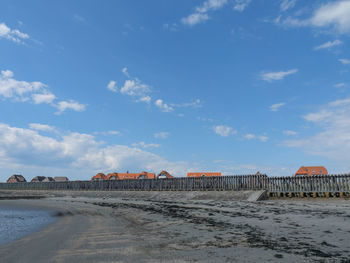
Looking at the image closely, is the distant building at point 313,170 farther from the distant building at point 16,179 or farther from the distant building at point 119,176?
the distant building at point 16,179

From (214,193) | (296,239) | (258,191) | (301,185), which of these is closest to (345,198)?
(301,185)

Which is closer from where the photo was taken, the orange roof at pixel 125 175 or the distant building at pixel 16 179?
the orange roof at pixel 125 175

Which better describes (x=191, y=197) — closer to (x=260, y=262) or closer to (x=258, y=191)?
(x=258, y=191)

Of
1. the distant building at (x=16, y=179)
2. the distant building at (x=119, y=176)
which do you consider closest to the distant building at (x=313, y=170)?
the distant building at (x=119, y=176)

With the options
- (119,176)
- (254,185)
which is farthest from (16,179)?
(254,185)

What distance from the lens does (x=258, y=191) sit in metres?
24.3

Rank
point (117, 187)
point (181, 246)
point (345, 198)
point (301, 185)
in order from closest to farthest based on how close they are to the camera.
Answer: point (181, 246) < point (345, 198) < point (301, 185) < point (117, 187)

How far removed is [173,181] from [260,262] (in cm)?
2971

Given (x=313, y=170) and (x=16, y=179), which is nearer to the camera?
(x=313, y=170)

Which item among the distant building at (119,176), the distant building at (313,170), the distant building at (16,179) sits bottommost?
the distant building at (16,179)

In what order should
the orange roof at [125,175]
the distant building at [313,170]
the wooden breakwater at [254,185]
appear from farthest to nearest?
the orange roof at [125,175] < the distant building at [313,170] < the wooden breakwater at [254,185]

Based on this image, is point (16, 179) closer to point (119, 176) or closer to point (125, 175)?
point (119, 176)

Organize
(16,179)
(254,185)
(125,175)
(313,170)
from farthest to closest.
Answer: (16,179), (125,175), (313,170), (254,185)

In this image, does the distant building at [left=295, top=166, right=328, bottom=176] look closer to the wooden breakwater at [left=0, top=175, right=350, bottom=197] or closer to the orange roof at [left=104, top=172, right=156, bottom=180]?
the orange roof at [left=104, top=172, right=156, bottom=180]
